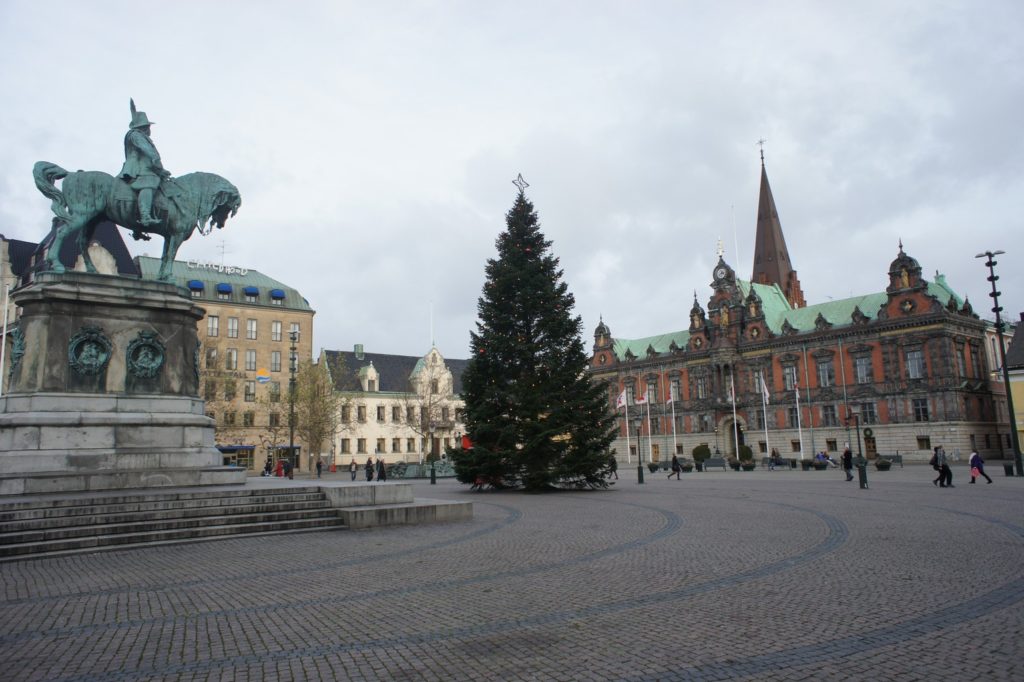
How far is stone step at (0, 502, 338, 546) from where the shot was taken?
40.4 ft

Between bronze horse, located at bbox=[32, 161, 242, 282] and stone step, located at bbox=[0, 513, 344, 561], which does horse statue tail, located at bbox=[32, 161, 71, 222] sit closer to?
bronze horse, located at bbox=[32, 161, 242, 282]

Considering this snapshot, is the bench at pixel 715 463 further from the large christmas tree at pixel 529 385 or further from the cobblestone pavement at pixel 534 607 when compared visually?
the cobblestone pavement at pixel 534 607

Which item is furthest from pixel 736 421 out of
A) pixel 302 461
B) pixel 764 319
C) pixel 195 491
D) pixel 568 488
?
pixel 195 491

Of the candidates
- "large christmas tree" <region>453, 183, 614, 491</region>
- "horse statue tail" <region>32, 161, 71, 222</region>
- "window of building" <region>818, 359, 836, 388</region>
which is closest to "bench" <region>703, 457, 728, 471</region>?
"window of building" <region>818, 359, 836, 388</region>

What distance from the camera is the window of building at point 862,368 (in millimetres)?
68625

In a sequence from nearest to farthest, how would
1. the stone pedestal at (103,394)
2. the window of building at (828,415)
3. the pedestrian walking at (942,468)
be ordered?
1. the stone pedestal at (103,394)
2. the pedestrian walking at (942,468)
3. the window of building at (828,415)

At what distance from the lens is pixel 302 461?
66312mm

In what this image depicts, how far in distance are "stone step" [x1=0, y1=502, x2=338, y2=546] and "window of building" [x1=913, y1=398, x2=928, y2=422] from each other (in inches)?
2493

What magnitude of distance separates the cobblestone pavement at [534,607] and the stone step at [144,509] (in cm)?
130

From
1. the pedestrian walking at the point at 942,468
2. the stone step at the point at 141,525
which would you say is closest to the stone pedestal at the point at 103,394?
the stone step at the point at 141,525

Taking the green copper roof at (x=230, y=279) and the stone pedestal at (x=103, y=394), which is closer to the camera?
the stone pedestal at (x=103, y=394)

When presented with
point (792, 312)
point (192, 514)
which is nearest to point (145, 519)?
point (192, 514)

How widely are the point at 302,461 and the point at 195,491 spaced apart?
175 ft

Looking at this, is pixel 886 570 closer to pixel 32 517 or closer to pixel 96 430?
pixel 32 517
